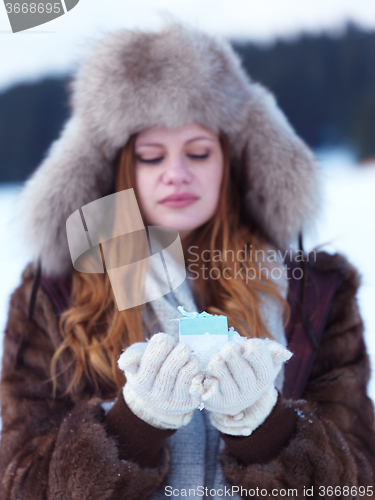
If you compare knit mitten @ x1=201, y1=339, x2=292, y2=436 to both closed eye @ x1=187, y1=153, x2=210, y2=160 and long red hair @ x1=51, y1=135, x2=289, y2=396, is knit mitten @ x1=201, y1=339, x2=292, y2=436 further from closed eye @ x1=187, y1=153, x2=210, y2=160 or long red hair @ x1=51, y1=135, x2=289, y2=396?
closed eye @ x1=187, y1=153, x2=210, y2=160

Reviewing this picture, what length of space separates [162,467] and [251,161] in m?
0.68

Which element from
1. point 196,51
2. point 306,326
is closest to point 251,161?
point 196,51

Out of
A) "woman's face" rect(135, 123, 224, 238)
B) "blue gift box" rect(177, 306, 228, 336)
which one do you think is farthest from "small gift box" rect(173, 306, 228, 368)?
"woman's face" rect(135, 123, 224, 238)

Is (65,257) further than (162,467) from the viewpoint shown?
Yes

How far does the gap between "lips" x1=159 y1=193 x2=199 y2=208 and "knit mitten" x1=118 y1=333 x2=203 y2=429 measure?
356 mm

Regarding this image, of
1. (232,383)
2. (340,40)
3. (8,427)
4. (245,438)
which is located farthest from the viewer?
(340,40)

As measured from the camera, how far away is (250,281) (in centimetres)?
86

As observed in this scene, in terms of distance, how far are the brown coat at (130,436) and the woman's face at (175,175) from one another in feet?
1.05

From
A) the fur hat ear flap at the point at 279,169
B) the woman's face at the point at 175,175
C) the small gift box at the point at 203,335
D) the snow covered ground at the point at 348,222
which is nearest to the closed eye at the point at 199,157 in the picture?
the woman's face at the point at 175,175

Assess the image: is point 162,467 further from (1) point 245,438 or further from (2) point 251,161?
Result: (2) point 251,161

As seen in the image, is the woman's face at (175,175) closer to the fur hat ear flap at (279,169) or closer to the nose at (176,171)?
the nose at (176,171)

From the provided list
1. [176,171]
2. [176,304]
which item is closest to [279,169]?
[176,171]

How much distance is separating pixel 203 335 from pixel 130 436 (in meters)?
0.24

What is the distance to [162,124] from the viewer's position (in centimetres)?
83
